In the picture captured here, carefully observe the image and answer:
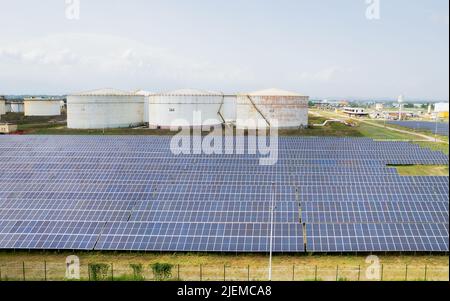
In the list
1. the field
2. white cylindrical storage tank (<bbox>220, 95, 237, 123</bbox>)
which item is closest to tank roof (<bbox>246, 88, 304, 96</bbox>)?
white cylindrical storage tank (<bbox>220, 95, 237, 123</bbox>)

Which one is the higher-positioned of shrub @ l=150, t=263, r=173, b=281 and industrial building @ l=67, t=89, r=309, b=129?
industrial building @ l=67, t=89, r=309, b=129

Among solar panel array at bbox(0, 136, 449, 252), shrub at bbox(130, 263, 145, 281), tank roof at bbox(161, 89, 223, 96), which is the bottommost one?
shrub at bbox(130, 263, 145, 281)

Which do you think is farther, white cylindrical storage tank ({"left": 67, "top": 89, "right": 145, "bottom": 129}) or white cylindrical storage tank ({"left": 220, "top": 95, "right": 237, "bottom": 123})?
white cylindrical storage tank ({"left": 67, "top": 89, "right": 145, "bottom": 129})

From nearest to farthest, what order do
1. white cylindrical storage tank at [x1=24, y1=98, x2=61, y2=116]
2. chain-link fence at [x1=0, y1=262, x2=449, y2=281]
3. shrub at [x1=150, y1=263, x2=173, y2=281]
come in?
shrub at [x1=150, y1=263, x2=173, y2=281]
chain-link fence at [x1=0, y1=262, x2=449, y2=281]
white cylindrical storage tank at [x1=24, y1=98, x2=61, y2=116]

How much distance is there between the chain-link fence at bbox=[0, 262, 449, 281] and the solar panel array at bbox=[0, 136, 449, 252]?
1.23 meters

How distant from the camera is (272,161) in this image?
33.0 meters

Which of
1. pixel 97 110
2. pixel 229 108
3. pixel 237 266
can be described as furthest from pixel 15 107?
pixel 237 266

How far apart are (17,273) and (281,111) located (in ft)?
187

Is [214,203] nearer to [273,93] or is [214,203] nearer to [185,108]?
[185,108]

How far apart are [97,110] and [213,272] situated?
63.1 meters

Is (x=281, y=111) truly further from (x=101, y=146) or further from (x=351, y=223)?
(x=351, y=223)

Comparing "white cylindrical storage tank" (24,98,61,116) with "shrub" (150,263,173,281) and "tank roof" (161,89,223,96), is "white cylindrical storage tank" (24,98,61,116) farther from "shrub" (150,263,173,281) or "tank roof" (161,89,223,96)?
"shrub" (150,263,173,281)

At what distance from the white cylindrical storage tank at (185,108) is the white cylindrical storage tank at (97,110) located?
27.0ft

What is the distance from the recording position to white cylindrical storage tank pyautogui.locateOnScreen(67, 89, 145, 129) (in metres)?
77.5
